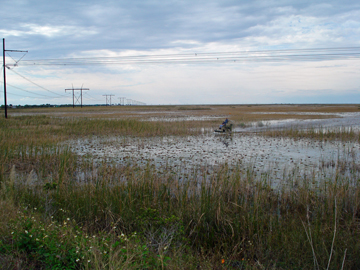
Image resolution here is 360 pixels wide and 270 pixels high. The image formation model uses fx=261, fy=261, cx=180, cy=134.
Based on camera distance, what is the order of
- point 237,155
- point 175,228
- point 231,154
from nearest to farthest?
point 175,228 → point 237,155 → point 231,154

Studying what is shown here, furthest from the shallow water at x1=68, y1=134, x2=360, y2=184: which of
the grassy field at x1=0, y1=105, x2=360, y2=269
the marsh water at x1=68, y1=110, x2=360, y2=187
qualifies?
the grassy field at x1=0, y1=105, x2=360, y2=269

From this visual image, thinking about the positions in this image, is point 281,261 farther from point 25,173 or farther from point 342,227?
point 25,173

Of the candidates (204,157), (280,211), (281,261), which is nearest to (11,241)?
(281,261)

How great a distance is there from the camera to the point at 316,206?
6789 mm

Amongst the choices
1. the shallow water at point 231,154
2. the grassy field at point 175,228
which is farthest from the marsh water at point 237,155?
the grassy field at point 175,228

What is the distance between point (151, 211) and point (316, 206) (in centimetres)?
428

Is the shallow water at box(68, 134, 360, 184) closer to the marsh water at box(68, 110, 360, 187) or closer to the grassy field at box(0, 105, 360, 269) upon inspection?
the marsh water at box(68, 110, 360, 187)

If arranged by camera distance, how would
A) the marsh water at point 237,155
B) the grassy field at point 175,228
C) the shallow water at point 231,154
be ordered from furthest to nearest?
the shallow water at point 231,154 → the marsh water at point 237,155 → the grassy field at point 175,228

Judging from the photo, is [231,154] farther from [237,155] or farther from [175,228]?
[175,228]

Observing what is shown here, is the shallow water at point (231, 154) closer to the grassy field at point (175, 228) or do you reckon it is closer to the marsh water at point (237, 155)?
the marsh water at point (237, 155)

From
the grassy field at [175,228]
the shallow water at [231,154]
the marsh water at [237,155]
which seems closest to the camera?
the grassy field at [175,228]

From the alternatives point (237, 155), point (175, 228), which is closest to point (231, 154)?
point (237, 155)

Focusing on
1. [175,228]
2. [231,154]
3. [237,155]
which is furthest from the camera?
[231,154]

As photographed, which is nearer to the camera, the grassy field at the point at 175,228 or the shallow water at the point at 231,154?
the grassy field at the point at 175,228
